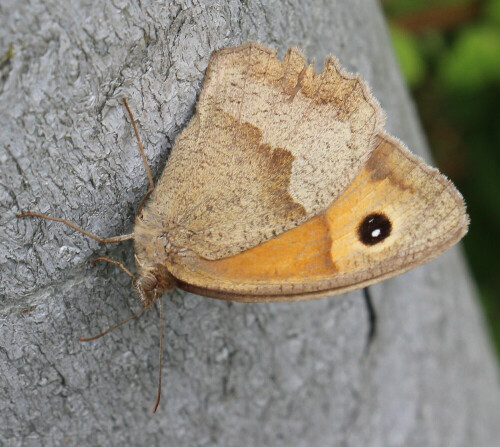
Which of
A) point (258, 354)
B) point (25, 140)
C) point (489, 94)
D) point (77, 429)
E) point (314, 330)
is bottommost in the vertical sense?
point (77, 429)

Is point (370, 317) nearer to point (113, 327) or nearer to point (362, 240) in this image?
point (362, 240)

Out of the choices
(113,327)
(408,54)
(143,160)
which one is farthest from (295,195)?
(408,54)

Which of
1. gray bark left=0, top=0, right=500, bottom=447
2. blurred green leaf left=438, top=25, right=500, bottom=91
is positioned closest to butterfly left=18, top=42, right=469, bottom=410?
gray bark left=0, top=0, right=500, bottom=447

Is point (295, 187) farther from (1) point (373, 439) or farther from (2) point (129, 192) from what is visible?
(1) point (373, 439)

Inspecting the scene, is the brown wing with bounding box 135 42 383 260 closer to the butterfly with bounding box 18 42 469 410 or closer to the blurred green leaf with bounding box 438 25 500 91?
the butterfly with bounding box 18 42 469 410

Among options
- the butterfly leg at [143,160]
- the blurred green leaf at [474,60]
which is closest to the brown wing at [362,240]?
the butterfly leg at [143,160]

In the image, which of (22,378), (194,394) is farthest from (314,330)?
(22,378)
